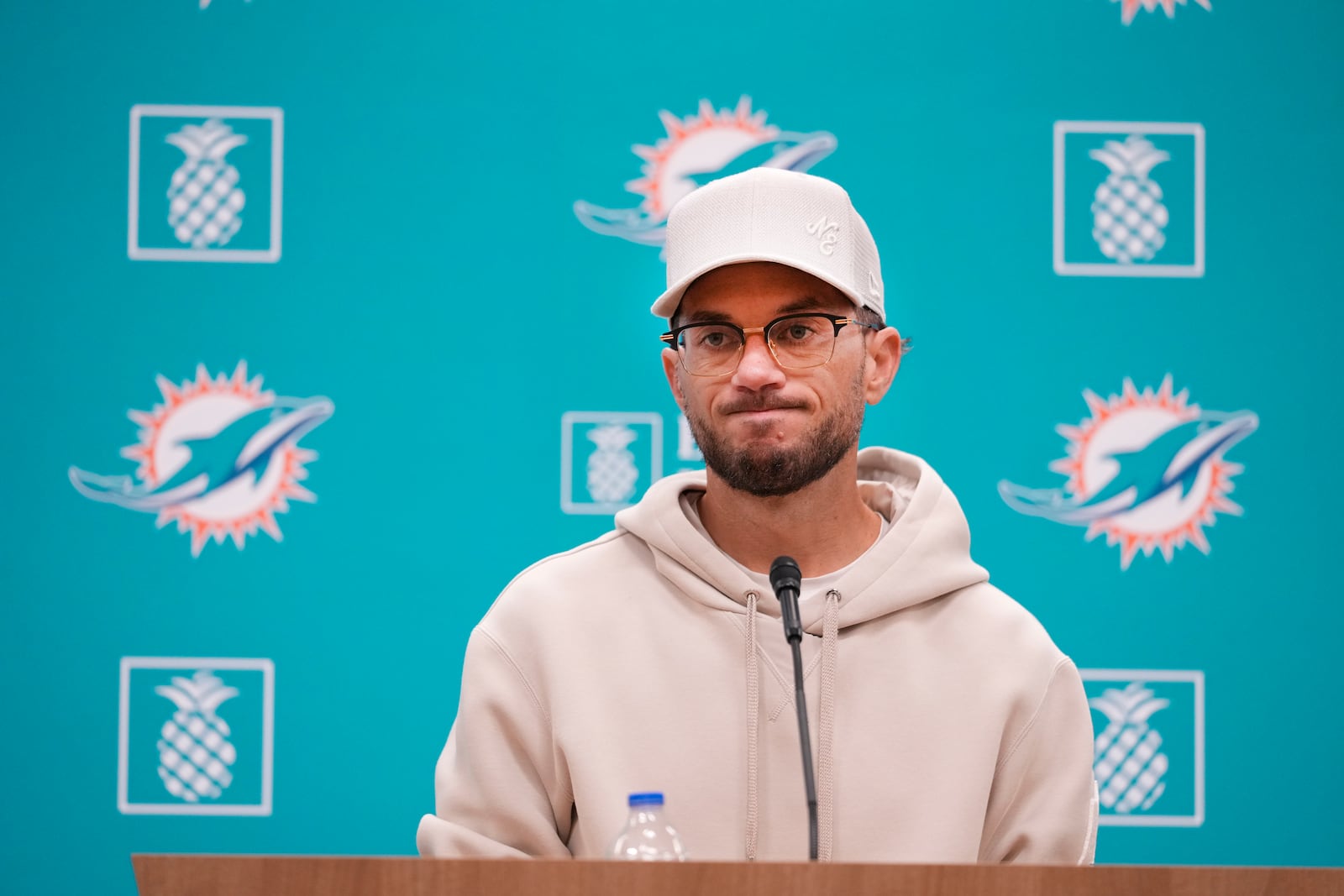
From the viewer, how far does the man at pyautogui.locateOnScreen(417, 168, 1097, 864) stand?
156 centimetres

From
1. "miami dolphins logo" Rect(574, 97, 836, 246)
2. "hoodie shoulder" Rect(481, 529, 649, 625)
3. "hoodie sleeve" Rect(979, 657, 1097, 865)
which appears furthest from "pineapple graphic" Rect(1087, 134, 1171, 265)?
"hoodie shoulder" Rect(481, 529, 649, 625)

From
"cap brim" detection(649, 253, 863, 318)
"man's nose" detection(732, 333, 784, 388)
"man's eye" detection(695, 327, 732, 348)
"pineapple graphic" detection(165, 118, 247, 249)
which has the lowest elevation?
"man's nose" detection(732, 333, 784, 388)

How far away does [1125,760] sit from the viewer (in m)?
2.44

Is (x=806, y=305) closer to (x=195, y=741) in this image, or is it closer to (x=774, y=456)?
(x=774, y=456)

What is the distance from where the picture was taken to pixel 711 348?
164 centimetres

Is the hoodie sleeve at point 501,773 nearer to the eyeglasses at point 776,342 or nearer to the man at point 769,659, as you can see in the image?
the man at point 769,659

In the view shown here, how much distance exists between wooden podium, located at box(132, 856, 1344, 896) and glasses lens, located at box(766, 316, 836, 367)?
814mm

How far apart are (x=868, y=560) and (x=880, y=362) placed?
0.30 meters

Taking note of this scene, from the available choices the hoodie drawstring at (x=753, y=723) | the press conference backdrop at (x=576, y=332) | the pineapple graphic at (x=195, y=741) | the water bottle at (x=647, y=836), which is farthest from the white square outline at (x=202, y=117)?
the water bottle at (x=647, y=836)

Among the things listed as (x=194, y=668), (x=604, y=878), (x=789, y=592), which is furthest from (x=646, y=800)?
(x=194, y=668)

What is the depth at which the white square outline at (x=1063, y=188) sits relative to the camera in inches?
98.0

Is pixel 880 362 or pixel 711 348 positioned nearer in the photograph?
pixel 711 348

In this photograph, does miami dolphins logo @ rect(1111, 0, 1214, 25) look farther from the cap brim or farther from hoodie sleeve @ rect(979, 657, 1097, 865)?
hoodie sleeve @ rect(979, 657, 1097, 865)

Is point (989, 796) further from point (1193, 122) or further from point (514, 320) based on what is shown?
point (1193, 122)
